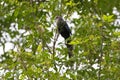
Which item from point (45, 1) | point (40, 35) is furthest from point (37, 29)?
point (45, 1)

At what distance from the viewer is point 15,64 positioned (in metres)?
3.51

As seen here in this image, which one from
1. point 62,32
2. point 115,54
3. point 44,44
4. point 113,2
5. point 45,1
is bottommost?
point 113,2

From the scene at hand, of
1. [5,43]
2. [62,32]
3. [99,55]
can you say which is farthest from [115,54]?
[5,43]

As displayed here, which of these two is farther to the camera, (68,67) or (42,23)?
(42,23)

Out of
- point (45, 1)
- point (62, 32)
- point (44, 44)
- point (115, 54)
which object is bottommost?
point (115, 54)

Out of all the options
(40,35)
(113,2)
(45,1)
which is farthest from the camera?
(45,1)

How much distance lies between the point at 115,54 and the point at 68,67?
57 centimetres

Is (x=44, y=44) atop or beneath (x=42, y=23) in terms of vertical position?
beneath

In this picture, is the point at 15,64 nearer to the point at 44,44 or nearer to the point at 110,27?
the point at 44,44

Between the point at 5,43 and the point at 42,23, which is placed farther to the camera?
the point at 5,43

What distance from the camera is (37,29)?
13.5 feet

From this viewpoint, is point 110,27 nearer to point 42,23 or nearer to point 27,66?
point 27,66

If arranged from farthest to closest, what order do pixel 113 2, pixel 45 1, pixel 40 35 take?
1. pixel 45 1
2. pixel 40 35
3. pixel 113 2

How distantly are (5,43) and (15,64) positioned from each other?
51.3 inches
